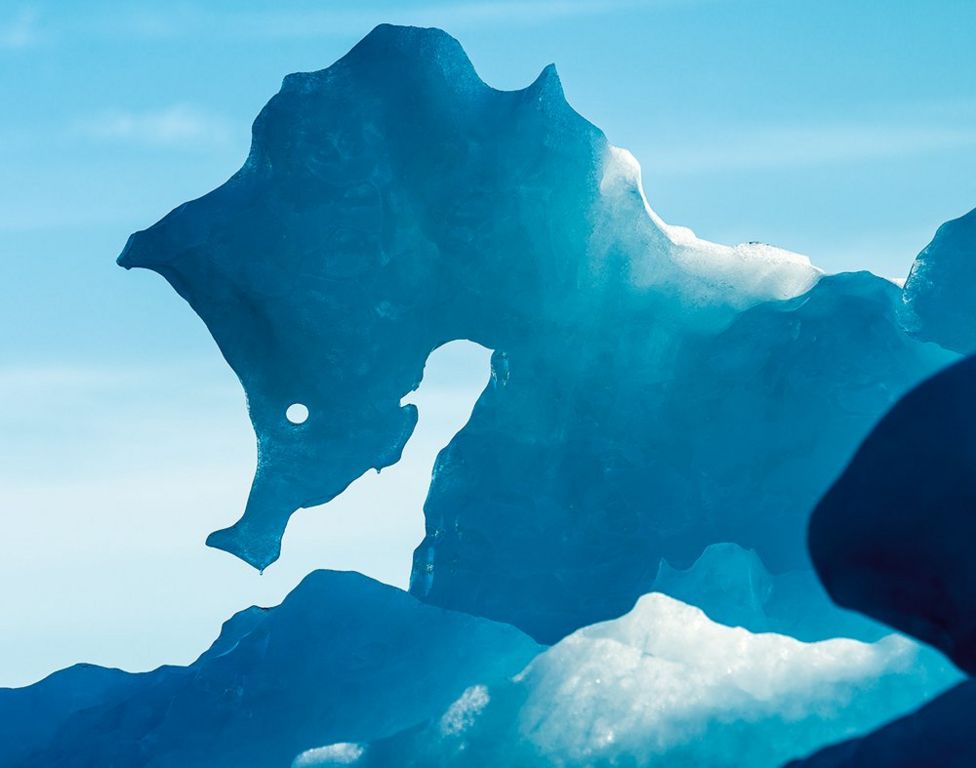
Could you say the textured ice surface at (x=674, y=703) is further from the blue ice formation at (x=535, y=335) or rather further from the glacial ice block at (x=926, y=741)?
the blue ice formation at (x=535, y=335)

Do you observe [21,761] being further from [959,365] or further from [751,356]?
[959,365]

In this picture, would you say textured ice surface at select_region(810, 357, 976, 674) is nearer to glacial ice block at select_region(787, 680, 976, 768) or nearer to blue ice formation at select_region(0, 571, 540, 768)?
glacial ice block at select_region(787, 680, 976, 768)

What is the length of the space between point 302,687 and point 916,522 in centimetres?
321

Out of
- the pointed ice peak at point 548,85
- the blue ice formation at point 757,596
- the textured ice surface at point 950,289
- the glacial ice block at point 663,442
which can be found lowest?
the blue ice formation at point 757,596

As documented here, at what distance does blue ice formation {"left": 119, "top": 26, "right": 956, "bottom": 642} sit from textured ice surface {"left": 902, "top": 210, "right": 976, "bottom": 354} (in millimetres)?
117

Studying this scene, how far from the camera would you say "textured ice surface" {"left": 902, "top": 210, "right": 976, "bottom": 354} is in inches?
215

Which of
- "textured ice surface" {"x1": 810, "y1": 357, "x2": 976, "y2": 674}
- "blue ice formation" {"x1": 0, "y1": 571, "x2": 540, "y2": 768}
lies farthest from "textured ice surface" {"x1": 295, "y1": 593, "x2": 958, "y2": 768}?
"textured ice surface" {"x1": 810, "y1": 357, "x2": 976, "y2": 674}

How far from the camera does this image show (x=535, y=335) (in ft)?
18.5

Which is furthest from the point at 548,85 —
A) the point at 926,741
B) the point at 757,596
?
the point at 926,741

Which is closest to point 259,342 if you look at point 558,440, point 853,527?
point 558,440

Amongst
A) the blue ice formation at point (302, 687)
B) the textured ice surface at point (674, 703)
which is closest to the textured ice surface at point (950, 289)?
the textured ice surface at point (674, 703)

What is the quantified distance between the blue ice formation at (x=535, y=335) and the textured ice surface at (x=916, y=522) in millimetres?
2892

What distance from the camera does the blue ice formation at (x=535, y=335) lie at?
543 centimetres

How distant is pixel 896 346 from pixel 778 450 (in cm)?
69
